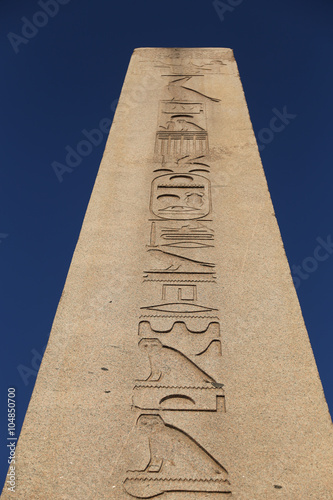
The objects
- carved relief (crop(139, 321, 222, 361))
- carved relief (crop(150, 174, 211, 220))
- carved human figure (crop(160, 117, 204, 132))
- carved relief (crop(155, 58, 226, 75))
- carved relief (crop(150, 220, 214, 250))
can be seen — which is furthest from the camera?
carved relief (crop(155, 58, 226, 75))

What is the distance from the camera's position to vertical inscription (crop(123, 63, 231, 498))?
191cm

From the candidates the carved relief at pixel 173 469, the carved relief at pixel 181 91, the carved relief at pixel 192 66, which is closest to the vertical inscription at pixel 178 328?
the carved relief at pixel 173 469

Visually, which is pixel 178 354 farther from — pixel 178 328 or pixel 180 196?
pixel 180 196

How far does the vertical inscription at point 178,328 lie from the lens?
6.25 feet

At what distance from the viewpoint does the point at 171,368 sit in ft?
7.20

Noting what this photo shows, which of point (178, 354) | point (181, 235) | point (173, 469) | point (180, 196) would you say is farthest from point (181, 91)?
point (173, 469)

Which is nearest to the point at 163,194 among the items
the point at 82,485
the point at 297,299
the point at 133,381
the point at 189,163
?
the point at 189,163

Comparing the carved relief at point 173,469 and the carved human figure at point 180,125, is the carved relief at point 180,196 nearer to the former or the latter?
the carved human figure at point 180,125

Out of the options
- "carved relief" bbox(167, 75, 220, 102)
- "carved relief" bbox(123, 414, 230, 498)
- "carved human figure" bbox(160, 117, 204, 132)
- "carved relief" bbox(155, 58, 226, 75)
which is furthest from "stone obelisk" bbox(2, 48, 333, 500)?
"carved relief" bbox(155, 58, 226, 75)

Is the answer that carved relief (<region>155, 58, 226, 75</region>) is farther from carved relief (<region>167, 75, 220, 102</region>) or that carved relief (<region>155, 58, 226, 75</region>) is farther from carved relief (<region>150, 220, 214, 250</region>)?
carved relief (<region>150, 220, 214, 250</region>)

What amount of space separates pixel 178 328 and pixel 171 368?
207 millimetres

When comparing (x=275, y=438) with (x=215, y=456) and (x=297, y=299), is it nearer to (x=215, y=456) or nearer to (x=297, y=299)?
(x=215, y=456)

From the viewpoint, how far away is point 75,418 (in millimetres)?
2033

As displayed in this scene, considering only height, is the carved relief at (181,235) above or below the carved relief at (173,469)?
above
